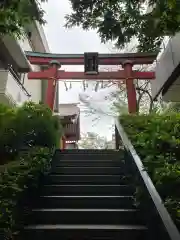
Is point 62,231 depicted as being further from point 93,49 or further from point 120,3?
point 93,49

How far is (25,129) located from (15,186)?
268cm

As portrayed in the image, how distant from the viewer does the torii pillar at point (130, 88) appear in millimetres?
12261

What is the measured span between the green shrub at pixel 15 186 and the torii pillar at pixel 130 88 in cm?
759

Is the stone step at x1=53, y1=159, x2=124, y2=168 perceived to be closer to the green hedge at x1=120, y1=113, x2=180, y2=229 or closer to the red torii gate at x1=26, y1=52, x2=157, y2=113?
the green hedge at x1=120, y1=113, x2=180, y2=229

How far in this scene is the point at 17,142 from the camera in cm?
573

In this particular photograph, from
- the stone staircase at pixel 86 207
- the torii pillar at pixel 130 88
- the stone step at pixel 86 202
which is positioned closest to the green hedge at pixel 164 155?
the stone staircase at pixel 86 207

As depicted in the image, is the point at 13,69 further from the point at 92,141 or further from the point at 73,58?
the point at 92,141

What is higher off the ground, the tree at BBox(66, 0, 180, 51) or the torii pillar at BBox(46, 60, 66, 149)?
the torii pillar at BBox(46, 60, 66, 149)

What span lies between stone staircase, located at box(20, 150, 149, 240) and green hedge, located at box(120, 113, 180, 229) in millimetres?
472

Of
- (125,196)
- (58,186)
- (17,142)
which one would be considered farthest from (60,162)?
(125,196)

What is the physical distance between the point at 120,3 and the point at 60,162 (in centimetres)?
403

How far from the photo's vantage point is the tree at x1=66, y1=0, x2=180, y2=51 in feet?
9.96

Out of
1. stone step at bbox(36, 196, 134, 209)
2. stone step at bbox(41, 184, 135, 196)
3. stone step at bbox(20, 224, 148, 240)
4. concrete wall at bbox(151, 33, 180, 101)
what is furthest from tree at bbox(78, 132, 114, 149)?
stone step at bbox(20, 224, 148, 240)

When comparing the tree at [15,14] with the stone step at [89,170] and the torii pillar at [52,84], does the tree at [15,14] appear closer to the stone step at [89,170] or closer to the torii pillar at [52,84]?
the stone step at [89,170]
